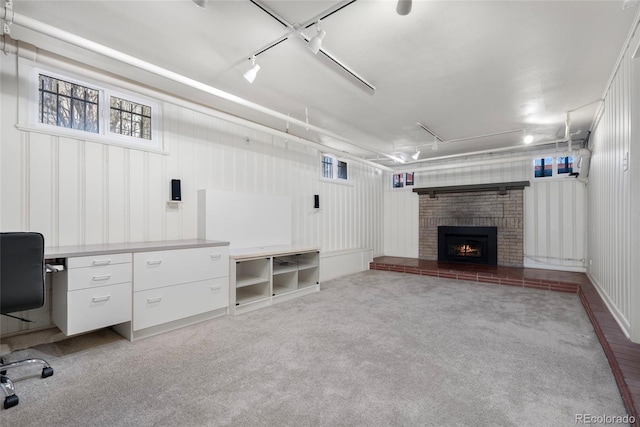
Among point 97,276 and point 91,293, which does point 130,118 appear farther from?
point 91,293

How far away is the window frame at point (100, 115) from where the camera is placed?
2705 millimetres

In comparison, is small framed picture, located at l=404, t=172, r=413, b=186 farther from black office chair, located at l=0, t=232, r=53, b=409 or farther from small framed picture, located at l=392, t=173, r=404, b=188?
black office chair, located at l=0, t=232, r=53, b=409

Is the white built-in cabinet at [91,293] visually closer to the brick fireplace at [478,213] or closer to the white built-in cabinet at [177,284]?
the white built-in cabinet at [177,284]

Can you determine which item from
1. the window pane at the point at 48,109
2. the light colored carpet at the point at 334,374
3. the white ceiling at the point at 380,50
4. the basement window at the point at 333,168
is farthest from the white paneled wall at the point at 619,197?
the window pane at the point at 48,109

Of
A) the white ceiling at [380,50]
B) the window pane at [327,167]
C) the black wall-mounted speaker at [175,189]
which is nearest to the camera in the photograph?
the white ceiling at [380,50]

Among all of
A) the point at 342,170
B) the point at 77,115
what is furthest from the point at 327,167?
the point at 77,115

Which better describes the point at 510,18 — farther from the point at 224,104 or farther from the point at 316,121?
the point at 224,104

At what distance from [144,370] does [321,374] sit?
1.37 metres

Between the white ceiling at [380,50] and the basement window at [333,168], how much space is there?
6.39 ft

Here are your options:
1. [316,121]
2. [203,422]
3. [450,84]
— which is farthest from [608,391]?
[316,121]

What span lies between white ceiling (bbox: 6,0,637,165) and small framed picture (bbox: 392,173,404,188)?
3.67m

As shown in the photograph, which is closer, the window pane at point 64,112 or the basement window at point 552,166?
the window pane at point 64,112

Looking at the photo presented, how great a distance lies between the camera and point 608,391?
6.31ft

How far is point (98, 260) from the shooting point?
8.19 feet
